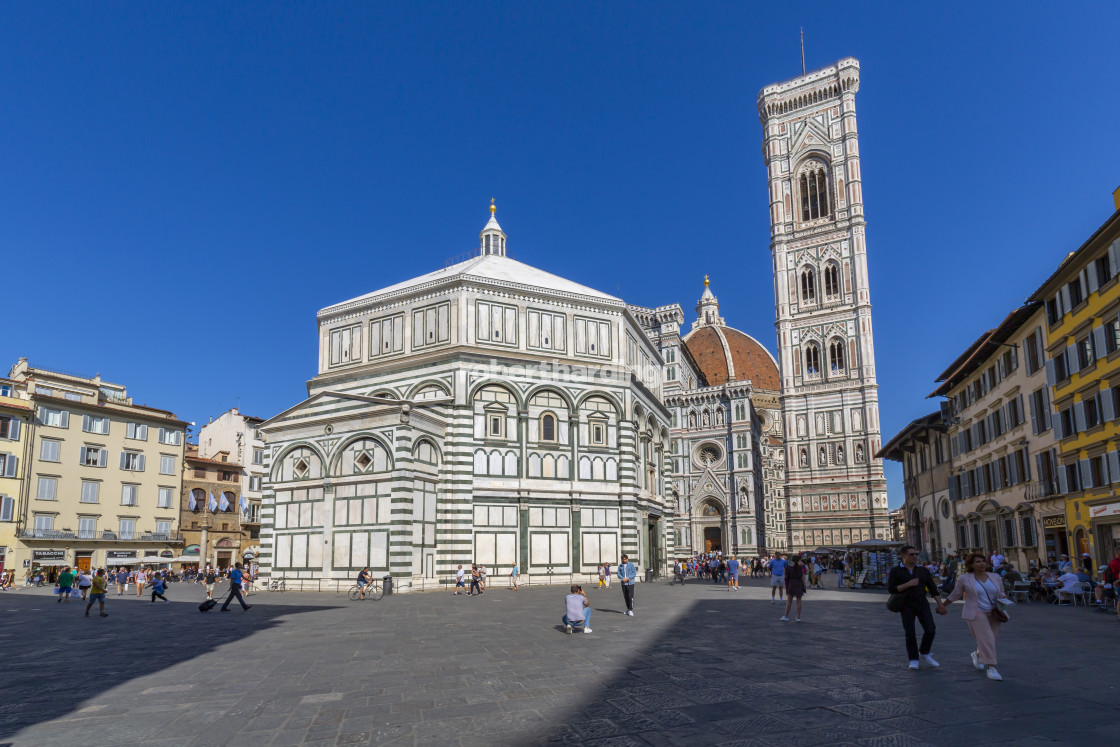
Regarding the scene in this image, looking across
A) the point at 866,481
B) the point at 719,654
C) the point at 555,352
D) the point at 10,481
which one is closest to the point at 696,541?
the point at 866,481

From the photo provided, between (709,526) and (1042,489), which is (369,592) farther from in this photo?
(709,526)

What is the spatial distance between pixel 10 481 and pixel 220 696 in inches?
1742

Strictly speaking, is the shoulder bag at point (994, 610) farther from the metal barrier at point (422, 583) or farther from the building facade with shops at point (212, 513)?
the building facade with shops at point (212, 513)

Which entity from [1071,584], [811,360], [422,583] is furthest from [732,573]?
[811,360]

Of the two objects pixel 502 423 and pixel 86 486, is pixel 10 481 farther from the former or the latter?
pixel 502 423

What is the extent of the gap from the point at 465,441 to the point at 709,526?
50197mm

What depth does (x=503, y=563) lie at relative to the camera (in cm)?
3575

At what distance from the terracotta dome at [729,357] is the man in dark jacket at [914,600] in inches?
4285

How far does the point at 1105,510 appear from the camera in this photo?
24.1 m

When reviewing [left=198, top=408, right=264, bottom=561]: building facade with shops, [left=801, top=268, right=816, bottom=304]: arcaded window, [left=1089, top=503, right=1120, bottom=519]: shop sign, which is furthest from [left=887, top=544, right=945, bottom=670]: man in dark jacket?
[left=801, top=268, right=816, bottom=304]: arcaded window

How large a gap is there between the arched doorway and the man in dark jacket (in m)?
70.9

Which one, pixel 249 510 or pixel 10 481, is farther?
pixel 249 510

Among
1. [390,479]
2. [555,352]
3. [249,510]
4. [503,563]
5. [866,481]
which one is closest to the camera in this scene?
[390,479]

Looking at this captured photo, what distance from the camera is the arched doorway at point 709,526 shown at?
80.0 meters
